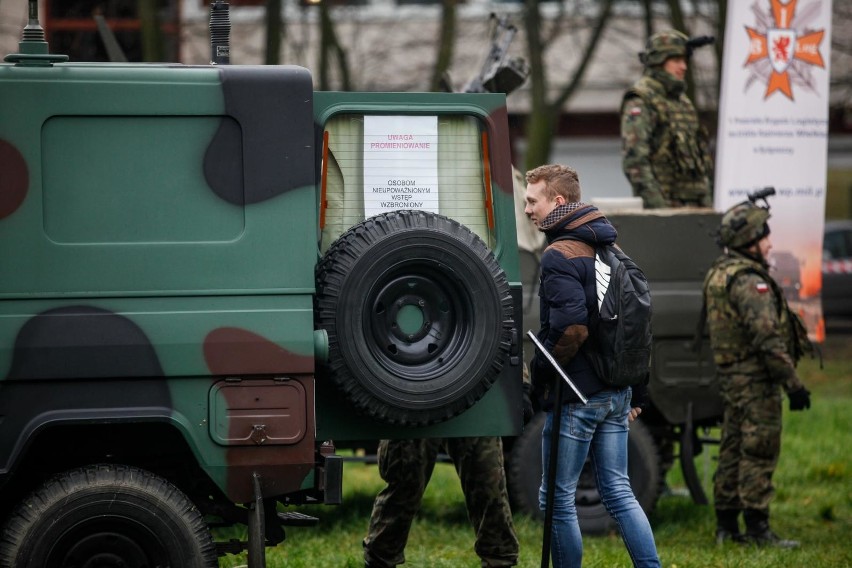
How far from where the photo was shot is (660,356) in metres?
7.90

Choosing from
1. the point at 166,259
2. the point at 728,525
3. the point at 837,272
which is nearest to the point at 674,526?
the point at 728,525

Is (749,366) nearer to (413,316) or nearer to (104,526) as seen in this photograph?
(413,316)

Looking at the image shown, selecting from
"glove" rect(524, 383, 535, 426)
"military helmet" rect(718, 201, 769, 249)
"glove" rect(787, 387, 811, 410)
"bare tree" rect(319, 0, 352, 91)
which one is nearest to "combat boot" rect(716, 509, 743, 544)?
"glove" rect(787, 387, 811, 410)

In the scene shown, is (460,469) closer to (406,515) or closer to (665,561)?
(406,515)

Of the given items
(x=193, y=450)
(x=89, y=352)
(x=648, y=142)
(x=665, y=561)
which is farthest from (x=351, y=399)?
(x=648, y=142)

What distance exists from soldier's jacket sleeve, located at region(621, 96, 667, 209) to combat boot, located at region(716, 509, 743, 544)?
201 cm

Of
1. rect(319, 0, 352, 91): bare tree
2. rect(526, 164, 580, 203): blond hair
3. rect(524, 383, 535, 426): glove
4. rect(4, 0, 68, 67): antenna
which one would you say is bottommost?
rect(524, 383, 535, 426): glove

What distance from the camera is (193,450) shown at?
4844mm

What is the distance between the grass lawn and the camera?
694 cm

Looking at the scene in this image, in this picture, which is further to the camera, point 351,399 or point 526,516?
point 526,516

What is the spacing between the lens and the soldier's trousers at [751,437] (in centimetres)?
762

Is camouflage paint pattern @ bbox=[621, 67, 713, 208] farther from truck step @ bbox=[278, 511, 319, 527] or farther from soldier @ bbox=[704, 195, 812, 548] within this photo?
truck step @ bbox=[278, 511, 319, 527]

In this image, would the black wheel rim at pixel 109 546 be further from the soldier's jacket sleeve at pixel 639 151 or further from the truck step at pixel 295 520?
the soldier's jacket sleeve at pixel 639 151

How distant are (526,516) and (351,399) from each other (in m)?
3.19
